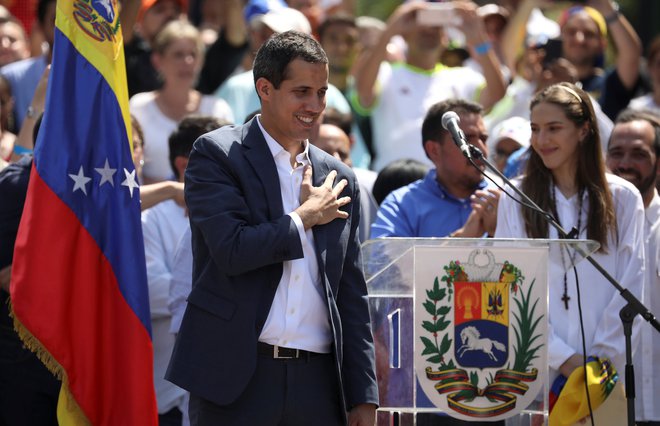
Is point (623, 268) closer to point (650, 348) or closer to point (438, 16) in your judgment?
point (650, 348)

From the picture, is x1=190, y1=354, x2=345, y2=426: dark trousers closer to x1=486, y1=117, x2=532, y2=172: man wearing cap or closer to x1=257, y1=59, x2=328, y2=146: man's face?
x1=257, y1=59, x2=328, y2=146: man's face

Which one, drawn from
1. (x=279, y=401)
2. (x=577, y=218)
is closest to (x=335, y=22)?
(x=577, y=218)

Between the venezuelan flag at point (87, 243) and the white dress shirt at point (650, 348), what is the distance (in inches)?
103

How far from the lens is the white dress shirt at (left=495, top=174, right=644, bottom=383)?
543 centimetres

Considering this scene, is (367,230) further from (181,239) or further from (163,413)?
(163,413)

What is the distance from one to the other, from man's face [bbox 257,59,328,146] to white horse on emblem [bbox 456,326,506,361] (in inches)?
47.7

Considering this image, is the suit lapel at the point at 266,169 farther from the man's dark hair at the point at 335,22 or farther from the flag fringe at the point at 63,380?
the man's dark hair at the point at 335,22

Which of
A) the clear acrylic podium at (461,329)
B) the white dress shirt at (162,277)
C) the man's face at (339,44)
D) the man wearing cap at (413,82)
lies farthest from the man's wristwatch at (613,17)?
the clear acrylic podium at (461,329)

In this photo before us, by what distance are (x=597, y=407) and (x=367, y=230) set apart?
209 cm

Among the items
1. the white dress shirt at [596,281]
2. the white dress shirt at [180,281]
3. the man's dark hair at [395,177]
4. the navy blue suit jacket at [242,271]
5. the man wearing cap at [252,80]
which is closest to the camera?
the navy blue suit jacket at [242,271]

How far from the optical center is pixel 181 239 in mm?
6449

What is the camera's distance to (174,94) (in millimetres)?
8633

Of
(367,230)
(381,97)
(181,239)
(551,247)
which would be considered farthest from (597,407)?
(381,97)

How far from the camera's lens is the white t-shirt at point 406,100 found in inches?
356
